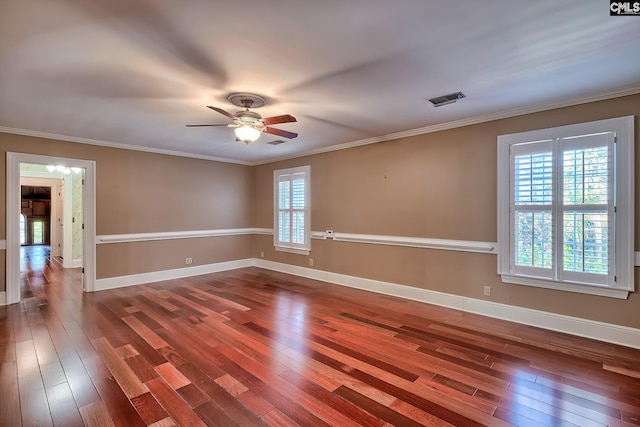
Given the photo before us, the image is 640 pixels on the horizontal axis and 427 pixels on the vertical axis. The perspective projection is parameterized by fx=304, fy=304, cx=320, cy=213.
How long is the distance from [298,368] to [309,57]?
2.57 meters

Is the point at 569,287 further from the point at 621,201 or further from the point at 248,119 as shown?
the point at 248,119

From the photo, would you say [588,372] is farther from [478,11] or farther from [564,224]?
[478,11]

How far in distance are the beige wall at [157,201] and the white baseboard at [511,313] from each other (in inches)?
111

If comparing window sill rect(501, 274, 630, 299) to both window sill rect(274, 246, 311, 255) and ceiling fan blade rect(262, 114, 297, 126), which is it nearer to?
ceiling fan blade rect(262, 114, 297, 126)

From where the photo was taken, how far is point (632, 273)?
118 inches

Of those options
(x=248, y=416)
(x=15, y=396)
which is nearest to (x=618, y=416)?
(x=248, y=416)

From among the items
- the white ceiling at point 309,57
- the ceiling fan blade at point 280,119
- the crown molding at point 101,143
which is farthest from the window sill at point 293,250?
the ceiling fan blade at point 280,119

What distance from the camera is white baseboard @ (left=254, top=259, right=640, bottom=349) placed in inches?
122

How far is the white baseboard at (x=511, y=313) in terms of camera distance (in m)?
3.10

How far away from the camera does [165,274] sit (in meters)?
5.92

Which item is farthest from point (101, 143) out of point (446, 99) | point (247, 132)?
point (446, 99)

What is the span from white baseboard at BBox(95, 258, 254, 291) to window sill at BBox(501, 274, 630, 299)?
5.35 meters

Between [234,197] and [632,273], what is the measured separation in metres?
6.56

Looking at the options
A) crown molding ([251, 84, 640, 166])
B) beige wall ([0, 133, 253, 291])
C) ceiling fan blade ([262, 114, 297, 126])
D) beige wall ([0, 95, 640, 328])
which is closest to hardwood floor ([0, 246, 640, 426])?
beige wall ([0, 95, 640, 328])
